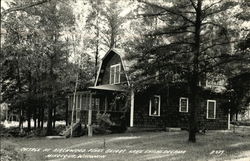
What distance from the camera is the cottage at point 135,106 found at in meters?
30.2

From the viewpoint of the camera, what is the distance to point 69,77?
3416cm

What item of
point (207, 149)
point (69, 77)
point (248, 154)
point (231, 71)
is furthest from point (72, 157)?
point (69, 77)

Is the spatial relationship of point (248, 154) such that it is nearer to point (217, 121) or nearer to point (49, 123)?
point (217, 121)

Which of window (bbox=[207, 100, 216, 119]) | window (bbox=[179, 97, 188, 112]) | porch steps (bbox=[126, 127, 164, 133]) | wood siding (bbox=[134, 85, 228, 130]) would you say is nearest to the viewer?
porch steps (bbox=[126, 127, 164, 133])

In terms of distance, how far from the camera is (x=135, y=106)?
3038 cm

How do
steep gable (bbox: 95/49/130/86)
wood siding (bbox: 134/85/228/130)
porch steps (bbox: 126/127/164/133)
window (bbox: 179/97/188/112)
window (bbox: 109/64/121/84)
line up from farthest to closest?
window (bbox: 179/97/188/112), window (bbox: 109/64/121/84), steep gable (bbox: 95/49/130/86), wood siding (bbox: 134/85/228/130), porch steps (bbox: 126/127/164/133)

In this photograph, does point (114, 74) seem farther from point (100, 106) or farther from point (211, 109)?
point (211, 109)

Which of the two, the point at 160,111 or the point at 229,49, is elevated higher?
the point at 229,49

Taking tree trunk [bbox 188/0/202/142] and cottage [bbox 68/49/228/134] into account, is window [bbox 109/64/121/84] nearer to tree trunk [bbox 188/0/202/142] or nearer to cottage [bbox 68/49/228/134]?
cottage [bbox 68/49/228/134]

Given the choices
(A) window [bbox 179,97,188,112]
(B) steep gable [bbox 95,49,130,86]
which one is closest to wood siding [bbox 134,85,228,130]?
(A) window [bbox 179,97,188,112]

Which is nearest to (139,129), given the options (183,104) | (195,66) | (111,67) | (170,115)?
(170,115)

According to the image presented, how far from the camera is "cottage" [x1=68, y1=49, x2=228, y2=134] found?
30156 millimetres

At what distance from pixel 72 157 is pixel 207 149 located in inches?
241

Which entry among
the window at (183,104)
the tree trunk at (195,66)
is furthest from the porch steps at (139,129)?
the tree trunk at (195,66)
